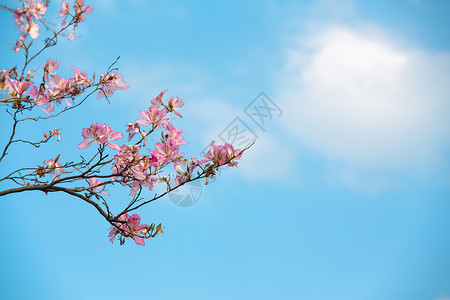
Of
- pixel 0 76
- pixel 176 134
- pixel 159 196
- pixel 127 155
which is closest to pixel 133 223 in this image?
pixel 159 196

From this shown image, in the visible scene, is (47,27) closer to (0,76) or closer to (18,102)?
(0,76)

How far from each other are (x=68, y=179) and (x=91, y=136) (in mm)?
397

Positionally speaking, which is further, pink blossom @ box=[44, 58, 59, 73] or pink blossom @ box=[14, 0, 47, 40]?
pink blossom @ box=[44, 58, 59, 73]

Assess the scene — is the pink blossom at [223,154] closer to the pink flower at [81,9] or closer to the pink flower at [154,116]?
the pink flower at [154,116]

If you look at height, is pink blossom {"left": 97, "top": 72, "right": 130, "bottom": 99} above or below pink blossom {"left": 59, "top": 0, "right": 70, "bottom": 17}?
below

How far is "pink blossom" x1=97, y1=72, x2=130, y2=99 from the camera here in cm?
296

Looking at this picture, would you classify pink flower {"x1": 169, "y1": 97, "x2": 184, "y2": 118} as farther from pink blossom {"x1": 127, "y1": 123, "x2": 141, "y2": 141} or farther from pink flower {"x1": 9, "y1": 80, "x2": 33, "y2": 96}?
pink flower {"x1": 9, "y1": 80, "x2": 33, "y2": 96}

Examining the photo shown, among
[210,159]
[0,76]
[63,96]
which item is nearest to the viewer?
[0,76]

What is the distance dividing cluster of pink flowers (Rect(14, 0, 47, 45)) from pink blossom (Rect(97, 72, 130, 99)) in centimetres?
56

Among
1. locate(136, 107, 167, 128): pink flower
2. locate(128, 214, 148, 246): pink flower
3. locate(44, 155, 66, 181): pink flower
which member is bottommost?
locate(128, 214, 148, 246): pink flower

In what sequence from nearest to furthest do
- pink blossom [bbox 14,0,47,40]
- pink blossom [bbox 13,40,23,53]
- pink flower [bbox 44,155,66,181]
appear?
pink blossom [bbox 14,0,47,40] → pink blossom [bbox 13,40,23,53] → pink flower [bbox 44,155,66,181]

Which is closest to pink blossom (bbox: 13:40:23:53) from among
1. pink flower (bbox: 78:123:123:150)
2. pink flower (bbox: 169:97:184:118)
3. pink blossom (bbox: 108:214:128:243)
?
pink flower (bbox: 78:123:123:150)

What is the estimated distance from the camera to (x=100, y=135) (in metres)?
2.72

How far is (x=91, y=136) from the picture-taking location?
2740 mm
